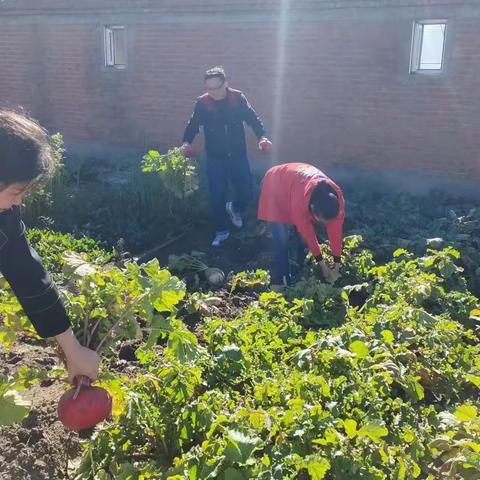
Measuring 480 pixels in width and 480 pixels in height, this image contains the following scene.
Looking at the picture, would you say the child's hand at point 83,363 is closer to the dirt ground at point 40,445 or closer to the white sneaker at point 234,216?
the dirt ground at point 40,445

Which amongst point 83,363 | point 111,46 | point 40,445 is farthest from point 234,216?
point 111,46

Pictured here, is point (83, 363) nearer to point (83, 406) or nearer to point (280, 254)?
point (83, 406)

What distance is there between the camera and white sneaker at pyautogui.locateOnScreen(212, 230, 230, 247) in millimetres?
6454

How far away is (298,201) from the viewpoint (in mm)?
4410

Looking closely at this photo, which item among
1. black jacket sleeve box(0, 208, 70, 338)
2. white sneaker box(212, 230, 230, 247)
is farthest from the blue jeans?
black jacket sleeve box(0, 208, 70, 338)

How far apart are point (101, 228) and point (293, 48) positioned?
15.6ft

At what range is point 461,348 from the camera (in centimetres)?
346

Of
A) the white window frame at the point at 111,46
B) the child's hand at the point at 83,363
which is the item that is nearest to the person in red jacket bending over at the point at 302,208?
the child's hand at the point at 83,363

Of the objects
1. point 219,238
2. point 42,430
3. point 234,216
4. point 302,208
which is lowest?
point 219,238

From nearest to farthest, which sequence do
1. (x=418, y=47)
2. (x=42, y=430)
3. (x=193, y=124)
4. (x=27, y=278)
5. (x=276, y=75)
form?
(x=27, y=278) < (x=42, y=430) < (x=193, y=124) < (x=418, y=47) < (x=276, y=75)

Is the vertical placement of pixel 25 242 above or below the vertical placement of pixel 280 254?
above

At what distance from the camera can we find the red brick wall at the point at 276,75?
8945 mm

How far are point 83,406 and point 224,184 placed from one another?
4.60m

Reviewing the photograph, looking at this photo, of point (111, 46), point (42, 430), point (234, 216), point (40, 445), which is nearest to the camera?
point (40, 445)
